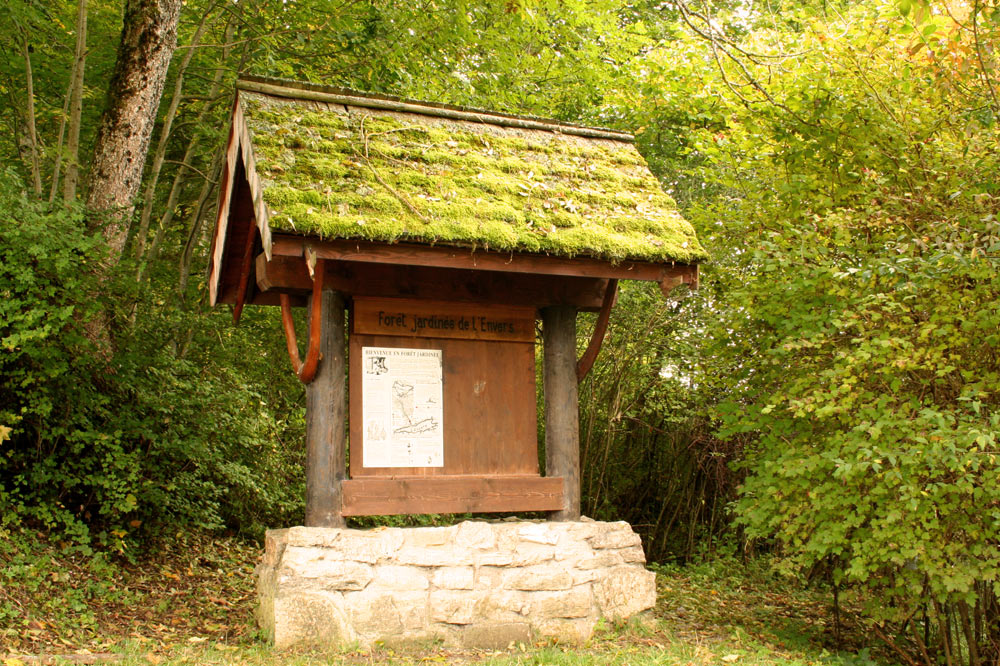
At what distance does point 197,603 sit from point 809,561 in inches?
182

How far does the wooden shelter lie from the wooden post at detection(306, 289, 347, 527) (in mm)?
10

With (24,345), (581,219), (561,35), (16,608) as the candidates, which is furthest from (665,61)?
(16,608)

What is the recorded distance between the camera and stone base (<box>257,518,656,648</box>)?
17.2 ft

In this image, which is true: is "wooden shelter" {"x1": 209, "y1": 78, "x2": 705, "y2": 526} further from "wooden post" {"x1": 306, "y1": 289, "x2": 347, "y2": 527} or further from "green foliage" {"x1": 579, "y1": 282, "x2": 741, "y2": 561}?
"green foliage" {"x1": 579, "y1": 282, "x2": 741, "y2": 561}

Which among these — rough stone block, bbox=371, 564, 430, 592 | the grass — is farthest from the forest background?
rough stone block, bbox=371, 564, 430, 592

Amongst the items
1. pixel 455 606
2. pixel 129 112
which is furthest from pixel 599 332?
pixel 129 112

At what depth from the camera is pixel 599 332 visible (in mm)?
6262

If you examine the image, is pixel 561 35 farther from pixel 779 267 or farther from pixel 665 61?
pixel 779 267

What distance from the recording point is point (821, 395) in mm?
5414

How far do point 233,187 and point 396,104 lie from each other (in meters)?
1.26

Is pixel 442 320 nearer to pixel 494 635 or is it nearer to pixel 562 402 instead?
pixel 562 402

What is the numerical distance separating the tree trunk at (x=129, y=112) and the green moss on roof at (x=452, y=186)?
230 cm

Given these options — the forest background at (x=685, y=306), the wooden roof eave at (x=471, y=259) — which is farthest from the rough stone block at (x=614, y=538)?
the wooden roof eave at (x=471, y=259)

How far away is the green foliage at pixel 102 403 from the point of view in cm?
622
